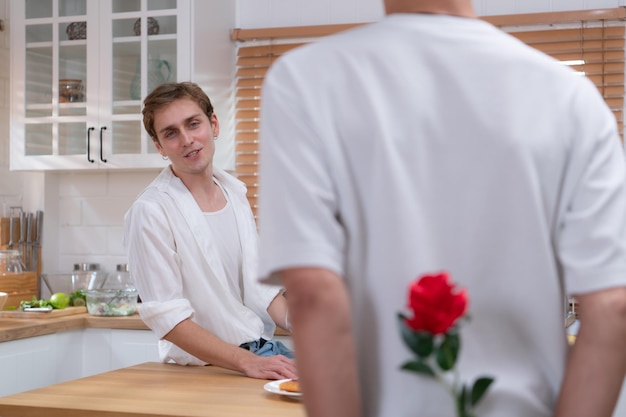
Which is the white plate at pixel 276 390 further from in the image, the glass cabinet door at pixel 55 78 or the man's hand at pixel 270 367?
the glass cabinet door at pixel 55 78

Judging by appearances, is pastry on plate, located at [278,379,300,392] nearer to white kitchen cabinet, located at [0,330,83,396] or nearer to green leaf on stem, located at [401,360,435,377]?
green leaf on stem, located at [401,360,435,377]

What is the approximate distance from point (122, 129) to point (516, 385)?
12.2 feet

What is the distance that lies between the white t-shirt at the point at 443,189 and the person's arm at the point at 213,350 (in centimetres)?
160

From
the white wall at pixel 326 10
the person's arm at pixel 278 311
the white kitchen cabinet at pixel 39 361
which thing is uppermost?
the white wall at pixel 326 10

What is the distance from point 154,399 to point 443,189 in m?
1.38

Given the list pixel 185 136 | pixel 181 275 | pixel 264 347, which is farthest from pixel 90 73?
pixel 264 347

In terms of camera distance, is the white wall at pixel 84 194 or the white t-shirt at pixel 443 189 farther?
the white wall at pixel 84 194

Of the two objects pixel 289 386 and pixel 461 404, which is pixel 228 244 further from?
pixel 461 404

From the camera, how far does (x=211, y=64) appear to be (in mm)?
4508

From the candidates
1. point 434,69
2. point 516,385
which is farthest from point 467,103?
point 516,385

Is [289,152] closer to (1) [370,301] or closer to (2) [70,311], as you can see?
(1) [370,301]

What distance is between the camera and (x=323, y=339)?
98 cm

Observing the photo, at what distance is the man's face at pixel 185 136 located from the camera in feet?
9.68

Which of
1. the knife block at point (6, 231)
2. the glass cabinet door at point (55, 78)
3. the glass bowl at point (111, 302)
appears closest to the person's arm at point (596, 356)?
the glass bowl at point (111, 302)
